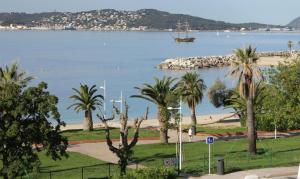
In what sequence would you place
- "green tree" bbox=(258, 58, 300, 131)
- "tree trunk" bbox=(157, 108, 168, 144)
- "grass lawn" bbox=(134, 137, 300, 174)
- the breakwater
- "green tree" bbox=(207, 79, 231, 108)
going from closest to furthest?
"grass lawn" bbox=(134, 137, 300, 174)
"green tree" bbox=(258, 58, 300, 131)
"tree trunk" bbox=(157, 108, 168, 144)
"green tree" bbox=(207, 79, 231, 108)
the breakwater

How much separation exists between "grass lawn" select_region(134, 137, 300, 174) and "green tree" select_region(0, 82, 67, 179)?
8.03 meters

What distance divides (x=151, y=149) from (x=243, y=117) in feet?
57.8

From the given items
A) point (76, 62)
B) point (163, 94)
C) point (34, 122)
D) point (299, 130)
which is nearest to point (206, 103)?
point (299, 130)

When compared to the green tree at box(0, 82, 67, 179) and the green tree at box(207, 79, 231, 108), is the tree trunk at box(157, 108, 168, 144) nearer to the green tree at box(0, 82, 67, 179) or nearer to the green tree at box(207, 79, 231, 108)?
the green tree at box(0, 82, 67, 179)

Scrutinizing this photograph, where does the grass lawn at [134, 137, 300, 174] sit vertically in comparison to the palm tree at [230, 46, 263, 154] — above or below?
below

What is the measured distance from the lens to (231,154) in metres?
35.0

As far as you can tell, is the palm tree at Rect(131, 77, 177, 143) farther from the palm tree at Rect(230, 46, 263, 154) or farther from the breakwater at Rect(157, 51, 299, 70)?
the breakwater at Rect(157, 51, 299, 70)

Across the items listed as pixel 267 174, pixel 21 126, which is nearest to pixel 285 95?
pixel 267 174

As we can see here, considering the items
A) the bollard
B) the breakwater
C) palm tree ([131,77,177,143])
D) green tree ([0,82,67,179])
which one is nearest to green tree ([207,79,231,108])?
palm tree ([131,77,177,143])

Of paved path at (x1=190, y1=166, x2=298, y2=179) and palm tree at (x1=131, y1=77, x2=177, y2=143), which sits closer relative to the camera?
paved path at (x1=190, y1=166, x2=298, y2=179)

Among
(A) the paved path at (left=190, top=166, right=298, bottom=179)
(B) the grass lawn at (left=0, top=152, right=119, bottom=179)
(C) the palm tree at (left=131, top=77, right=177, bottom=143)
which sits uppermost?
(C) the palm tree at (left=131, top=77, right=177, bottom=143)

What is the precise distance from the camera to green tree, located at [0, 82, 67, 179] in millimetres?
23125

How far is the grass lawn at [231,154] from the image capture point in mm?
29967

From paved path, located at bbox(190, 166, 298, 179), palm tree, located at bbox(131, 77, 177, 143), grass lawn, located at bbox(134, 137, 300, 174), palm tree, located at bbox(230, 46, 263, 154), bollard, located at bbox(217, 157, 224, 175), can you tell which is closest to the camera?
paved path, located at bbox(190, 166, 298, 179)
